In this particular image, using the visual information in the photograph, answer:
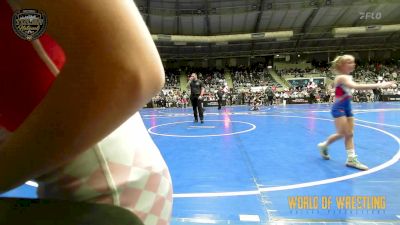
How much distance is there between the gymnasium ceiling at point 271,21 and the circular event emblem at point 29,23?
2645 centimetres

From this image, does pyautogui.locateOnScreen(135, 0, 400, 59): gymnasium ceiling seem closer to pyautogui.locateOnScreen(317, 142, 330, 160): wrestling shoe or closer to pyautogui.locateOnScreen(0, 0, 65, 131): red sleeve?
pyautogui.locateOnScreen(317, 142, 330, 160): wrestling shoe

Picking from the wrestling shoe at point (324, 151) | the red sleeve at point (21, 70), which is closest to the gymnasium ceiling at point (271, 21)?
the wrestling shoe at point (324, 151)

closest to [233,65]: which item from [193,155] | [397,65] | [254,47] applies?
[254,47]

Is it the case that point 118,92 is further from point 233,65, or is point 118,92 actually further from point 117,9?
point 233,65

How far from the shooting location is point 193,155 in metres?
5.39

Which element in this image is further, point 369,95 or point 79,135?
point 369,95

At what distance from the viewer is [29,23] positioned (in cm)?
51

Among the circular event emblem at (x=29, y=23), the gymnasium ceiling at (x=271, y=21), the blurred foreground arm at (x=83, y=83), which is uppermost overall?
the gymnasium ceiling at (x=271, y=21)

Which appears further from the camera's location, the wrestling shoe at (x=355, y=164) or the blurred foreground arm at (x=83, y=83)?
the wrestling shoe at (x=355, y=164)

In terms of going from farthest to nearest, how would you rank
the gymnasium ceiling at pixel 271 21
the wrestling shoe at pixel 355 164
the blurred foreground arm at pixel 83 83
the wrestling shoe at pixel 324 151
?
1. the gymnasium ceiling at pixel 271 21
2. the wrestling shoe at pixel 324 151
3. the wrestling shoe at pixel 355 164
4. the blurred foreground arm at pixel 83 83

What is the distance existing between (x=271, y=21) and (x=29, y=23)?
31541mm

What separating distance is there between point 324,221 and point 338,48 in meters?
38.7

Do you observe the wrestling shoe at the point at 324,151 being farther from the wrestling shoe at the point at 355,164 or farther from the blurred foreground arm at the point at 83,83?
the blurred foreground arm at the point at 83,83

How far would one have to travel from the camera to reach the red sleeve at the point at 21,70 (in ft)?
1.86
